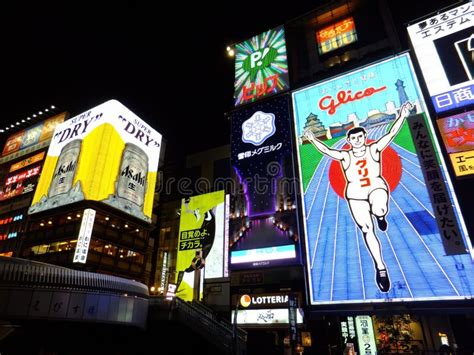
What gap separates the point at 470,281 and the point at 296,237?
1153 centimetres

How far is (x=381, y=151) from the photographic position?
24109mm

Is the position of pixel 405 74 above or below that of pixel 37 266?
above

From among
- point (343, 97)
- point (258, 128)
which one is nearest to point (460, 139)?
point (343, 97)

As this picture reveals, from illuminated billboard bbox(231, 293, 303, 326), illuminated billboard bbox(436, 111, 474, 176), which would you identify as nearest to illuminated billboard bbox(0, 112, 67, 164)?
illuminated billboard bbox(231, 293, 303, 326)

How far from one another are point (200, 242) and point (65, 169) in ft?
63.0

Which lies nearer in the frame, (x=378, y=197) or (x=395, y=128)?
(x=378, y=197)

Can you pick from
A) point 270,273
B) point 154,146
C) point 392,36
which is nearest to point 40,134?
point 154,146

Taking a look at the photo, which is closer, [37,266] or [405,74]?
[37,266]

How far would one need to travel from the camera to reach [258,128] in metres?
31.7

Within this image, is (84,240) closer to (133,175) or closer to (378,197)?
(133,175)

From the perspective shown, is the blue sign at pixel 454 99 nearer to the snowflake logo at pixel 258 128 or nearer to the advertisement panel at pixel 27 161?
the snowflake logo at pixel 258 128

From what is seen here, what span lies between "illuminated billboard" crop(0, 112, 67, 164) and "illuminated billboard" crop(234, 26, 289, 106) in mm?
36866

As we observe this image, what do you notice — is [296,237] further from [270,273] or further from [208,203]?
[208,203]

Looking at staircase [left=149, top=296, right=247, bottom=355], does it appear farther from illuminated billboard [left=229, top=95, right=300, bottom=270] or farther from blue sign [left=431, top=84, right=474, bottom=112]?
blue sign [left=431, top=84, right=474, bottom=112]
